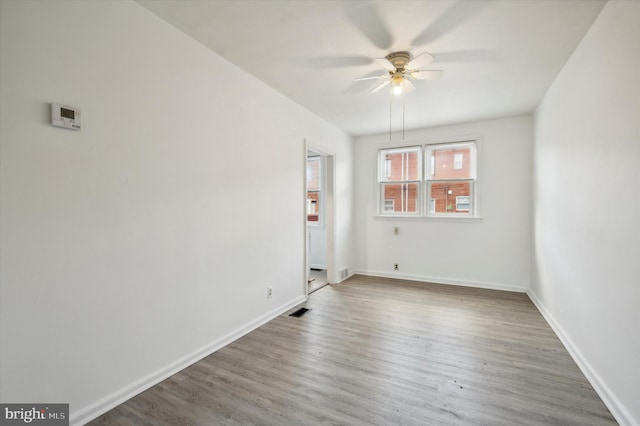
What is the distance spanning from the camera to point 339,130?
516 centimetres

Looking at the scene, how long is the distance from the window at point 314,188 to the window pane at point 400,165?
4.40 ft

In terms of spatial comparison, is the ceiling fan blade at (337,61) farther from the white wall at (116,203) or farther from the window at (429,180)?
the window at (429,180)

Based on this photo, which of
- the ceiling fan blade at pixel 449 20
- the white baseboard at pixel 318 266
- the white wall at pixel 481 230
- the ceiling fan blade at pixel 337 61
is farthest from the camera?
the white baseboard at pixel 318 266

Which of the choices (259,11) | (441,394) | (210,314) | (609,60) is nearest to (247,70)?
(259,11)

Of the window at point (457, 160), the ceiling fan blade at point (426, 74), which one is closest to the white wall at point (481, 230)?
the window at point (457, 160)

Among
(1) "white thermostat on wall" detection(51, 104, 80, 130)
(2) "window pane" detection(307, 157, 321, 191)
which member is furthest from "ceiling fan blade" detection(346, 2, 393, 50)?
(2) "window pane" detection(307, 157, 321, 191)

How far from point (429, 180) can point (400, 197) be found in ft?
1.89

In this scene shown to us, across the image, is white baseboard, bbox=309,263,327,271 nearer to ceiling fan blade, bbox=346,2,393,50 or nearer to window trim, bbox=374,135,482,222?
window trim, bbox=374,135,482,222

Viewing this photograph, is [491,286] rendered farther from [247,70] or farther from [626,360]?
[247,70]

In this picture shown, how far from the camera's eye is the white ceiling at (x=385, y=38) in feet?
6.77

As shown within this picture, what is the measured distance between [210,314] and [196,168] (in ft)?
4.18

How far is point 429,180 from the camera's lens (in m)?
5.15

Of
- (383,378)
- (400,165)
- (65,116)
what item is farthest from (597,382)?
(400,165)

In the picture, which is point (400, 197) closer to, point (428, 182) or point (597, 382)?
point (428, 182)
